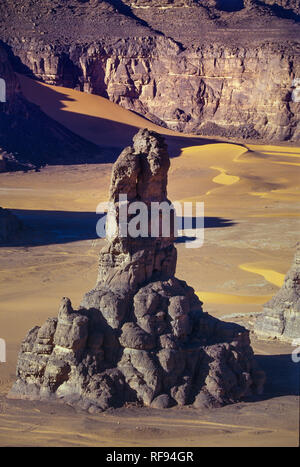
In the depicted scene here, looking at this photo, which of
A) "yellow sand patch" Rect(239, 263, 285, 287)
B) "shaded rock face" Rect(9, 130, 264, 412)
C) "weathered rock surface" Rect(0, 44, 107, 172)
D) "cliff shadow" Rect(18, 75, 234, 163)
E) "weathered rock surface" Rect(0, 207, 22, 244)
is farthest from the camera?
"cliff shadow" Rect(18, 75, 234, 163)

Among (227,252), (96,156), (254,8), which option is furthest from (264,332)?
(254,8)

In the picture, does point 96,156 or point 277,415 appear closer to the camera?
point 277,415

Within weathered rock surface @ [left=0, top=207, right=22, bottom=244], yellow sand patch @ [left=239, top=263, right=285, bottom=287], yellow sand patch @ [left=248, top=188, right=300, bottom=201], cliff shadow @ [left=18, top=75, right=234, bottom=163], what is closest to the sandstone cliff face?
cliff shadow @ [left=18, top=75, right=234, bottom=163]

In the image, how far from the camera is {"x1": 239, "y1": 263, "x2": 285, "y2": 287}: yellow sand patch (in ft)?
Answer: 81.6

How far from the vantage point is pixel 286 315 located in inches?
660

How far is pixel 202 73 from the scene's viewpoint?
8425 cm

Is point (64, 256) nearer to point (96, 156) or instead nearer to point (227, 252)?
point (227, 252)

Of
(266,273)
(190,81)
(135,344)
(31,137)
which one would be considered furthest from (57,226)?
(190,81)

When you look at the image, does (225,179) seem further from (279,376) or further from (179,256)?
(279,376)

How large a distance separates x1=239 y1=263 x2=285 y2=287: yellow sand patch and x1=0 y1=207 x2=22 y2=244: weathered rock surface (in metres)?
9.91

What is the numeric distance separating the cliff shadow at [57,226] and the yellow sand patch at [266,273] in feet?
19.0

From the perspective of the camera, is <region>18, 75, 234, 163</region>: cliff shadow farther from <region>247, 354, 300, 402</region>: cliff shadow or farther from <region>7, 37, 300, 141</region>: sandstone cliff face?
<region>247, 354, 300, 402</region>: cliff shadow

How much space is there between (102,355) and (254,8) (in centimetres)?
8682

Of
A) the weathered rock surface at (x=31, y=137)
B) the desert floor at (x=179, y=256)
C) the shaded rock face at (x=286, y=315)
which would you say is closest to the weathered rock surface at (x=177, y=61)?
the desert floor at (x=179, y=256)
